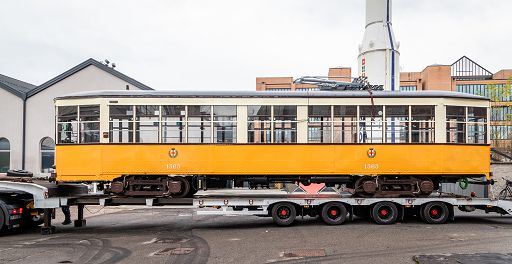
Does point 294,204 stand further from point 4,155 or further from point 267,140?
point 4,155

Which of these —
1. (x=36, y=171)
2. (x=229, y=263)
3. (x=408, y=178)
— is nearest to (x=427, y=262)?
(x=229, y=263)

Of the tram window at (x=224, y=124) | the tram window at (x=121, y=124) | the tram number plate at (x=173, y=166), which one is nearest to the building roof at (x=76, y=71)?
the tram window at (x=121, y=124)

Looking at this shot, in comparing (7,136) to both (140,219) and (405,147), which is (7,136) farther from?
(405,147)

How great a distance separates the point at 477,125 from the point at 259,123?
265 inches

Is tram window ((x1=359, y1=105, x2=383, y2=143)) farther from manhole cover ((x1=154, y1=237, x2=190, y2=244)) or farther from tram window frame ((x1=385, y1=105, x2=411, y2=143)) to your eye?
manhole cover ((x1=154, y1=237, x2=190, y2=244))

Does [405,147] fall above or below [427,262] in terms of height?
above

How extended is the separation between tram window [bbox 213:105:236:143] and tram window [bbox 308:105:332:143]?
7.58 feet

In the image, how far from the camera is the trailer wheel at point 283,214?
13.8 m

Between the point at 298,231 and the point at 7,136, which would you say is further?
the point at 7,136

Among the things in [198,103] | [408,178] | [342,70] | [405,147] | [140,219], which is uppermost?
[342,70]

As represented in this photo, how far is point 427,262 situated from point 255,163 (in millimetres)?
6259

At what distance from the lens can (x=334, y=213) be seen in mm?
14102

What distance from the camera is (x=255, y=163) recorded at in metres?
14.0

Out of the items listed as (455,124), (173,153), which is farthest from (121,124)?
(455,124)
